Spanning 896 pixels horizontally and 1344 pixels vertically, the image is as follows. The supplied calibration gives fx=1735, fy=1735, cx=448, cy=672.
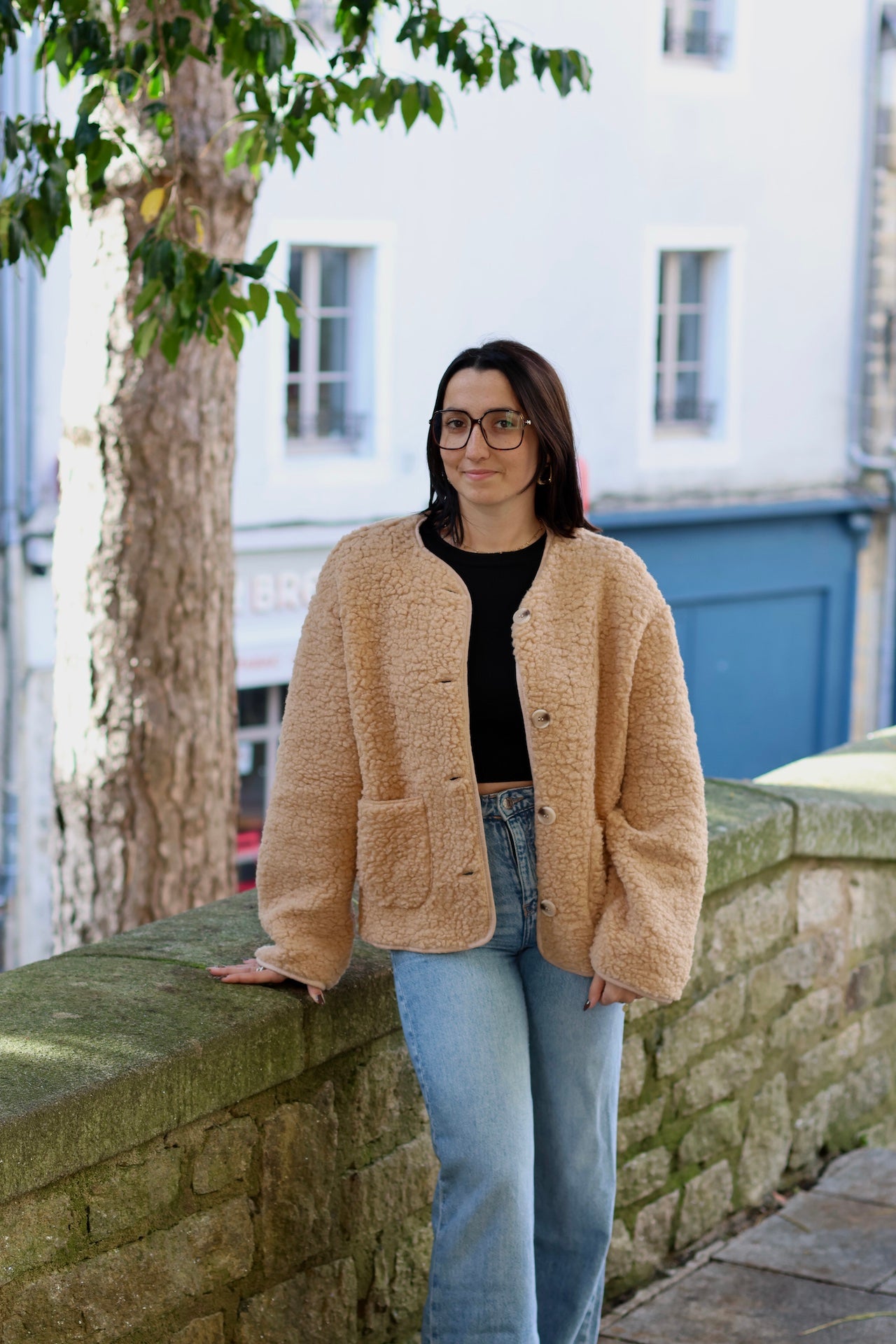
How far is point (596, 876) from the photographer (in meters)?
2.55

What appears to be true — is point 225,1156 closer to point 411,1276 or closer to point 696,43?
point 411,1276

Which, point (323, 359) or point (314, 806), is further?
point (323, 359)

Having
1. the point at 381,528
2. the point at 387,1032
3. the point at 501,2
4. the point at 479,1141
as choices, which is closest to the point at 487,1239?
the point at 479,1141

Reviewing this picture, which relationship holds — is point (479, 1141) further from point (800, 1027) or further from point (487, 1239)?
point (800, 1027)

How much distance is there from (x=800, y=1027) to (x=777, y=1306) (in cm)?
83

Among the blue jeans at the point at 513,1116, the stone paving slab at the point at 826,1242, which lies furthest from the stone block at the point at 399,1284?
the stone paving slab at the point at 826,1242

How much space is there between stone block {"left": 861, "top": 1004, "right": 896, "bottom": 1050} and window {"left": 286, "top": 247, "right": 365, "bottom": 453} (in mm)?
8489

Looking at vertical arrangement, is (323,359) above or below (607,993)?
above

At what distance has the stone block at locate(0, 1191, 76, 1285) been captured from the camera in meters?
2.13

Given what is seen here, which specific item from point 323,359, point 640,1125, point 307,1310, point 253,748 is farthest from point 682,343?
point 307,1310

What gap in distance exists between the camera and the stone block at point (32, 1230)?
2.13 m

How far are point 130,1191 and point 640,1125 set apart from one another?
144 centimetres

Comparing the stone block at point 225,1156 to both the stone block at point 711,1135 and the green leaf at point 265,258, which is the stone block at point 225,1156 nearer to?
the stone block at point 711,1135

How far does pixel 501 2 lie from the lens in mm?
12695
